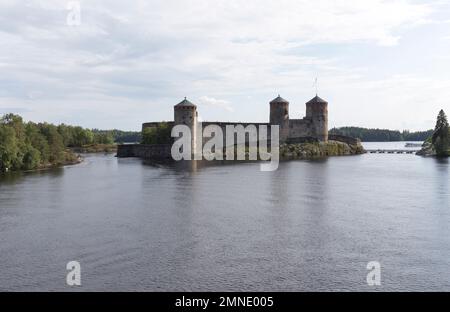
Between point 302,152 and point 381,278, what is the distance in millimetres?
57128

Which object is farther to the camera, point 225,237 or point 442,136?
point 442,136

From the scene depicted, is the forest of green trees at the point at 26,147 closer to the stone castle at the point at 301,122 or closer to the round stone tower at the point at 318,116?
the stone castle at the point at 301,122

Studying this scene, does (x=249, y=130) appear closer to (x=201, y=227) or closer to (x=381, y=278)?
(x=201, y=227)

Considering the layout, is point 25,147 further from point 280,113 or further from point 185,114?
point 280,113

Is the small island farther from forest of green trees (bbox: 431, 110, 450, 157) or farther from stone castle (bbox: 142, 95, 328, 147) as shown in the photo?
stone castle (bbox: 142, 95, 328, 147)

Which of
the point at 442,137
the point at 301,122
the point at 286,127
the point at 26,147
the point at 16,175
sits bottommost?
the point at 16,175

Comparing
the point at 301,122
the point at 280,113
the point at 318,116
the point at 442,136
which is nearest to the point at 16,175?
the point at 280,113

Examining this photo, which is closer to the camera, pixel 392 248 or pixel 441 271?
pixel 441 271

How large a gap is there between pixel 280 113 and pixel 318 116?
6.40 metres

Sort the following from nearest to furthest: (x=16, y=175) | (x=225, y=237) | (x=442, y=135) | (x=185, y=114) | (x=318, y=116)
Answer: (x=225, y=237), (x=16, y=175), (x=185, y=114), (x=442, y=135), (x=318, y=116)

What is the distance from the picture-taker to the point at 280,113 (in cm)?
7000
